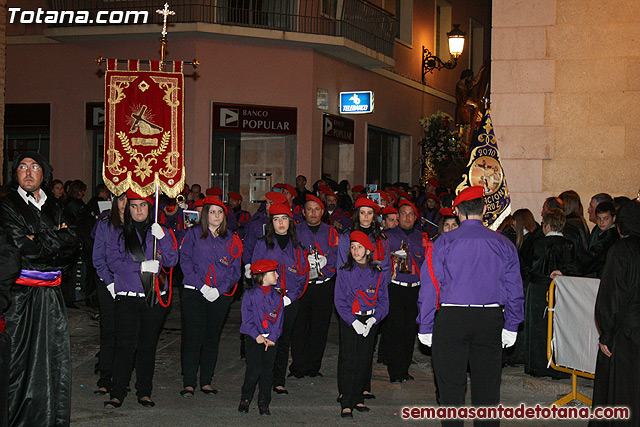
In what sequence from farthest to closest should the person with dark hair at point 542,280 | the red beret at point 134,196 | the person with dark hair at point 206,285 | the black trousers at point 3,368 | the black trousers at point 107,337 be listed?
the person with dark hair at point 542,280, the person with dark hair at point 206,285, the black trousers at point 107,337, the red beret at point 134,196, the black trousers at point 3,368

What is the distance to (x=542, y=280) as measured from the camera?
9516 millimetres

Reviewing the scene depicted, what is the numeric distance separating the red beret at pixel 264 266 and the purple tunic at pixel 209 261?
62cm

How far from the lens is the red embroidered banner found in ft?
29.2

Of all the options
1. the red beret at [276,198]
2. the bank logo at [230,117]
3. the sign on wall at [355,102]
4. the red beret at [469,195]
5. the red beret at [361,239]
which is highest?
the sign on wall at [355,102]

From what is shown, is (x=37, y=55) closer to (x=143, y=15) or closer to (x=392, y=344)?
(x=143, y=15)

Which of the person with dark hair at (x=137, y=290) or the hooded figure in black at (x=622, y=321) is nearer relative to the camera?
the hooded figure in black at (x=622, y=321)

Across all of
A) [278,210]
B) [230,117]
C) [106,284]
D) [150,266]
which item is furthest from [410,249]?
[230,117]

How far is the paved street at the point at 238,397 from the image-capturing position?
7640 millimetres

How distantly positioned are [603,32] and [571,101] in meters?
1.02

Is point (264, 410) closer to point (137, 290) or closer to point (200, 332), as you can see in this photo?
point (200, 332)

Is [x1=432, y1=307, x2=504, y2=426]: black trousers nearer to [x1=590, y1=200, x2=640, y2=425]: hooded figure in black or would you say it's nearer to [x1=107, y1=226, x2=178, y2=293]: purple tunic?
[x1=590, y1=200, x2=640, y2=425]: hooded figure in black

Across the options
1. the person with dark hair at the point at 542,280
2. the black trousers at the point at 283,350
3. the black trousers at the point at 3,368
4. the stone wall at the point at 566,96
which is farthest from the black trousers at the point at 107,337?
the stone wall at the point at 566,96

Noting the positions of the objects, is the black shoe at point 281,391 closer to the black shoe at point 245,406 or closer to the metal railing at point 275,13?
the black shoe at point 245,406

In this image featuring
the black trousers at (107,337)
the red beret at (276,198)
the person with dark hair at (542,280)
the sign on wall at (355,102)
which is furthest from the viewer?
the sign on wall at (355,102)
